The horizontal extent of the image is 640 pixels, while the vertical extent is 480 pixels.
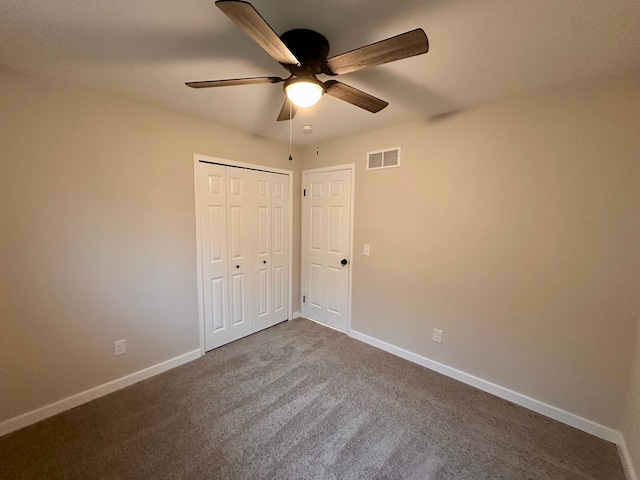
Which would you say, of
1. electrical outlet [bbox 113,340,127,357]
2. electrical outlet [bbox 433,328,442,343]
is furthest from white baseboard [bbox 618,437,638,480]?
electrical outlet [bbox 113,340,127,357]

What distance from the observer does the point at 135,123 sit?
2.12 m

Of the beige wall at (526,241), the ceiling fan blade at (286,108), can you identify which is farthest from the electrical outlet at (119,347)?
the beige wall at (526,241)

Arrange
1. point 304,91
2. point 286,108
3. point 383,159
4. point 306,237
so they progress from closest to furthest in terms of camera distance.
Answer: point 304,91, point 286,108, point 383,159, point 306,237

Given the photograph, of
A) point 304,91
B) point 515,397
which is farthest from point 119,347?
point 515,397

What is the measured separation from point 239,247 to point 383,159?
6.09ft

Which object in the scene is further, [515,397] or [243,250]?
[243,250]

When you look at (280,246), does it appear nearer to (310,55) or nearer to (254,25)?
(310,55)

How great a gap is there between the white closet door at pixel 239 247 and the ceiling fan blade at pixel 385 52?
1.87 m

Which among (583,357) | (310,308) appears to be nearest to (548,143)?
(583,357)

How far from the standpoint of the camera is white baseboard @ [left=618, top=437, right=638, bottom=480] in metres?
1.45

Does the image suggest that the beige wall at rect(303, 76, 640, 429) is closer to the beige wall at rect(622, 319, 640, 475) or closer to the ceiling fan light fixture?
the beige wall at rect(622, 319, 640, 475)

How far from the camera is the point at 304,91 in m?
1.32

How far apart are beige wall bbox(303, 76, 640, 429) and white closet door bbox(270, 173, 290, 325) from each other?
122 cm

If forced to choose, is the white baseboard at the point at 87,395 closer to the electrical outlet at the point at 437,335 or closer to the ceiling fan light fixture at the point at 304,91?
the electrical outlet at the point at 437,335
